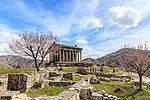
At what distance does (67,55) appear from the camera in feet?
227

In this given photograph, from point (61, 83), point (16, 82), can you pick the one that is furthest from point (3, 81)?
point (61, 83)

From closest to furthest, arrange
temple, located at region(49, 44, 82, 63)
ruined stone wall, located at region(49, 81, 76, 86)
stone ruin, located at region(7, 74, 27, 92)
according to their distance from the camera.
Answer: ruined stone wall, located at region(49, 81, 76, 86) < stone ruin, located at region(7, 74, 27, 92) < temple, located at region(49, 44, 82, 63)

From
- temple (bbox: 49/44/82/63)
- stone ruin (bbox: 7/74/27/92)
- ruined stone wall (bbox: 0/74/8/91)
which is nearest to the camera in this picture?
ruined stone wall (bbox: 0/74/8/91)

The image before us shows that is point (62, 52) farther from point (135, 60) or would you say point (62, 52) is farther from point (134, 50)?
point (135, 60)

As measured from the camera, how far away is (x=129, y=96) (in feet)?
60.7

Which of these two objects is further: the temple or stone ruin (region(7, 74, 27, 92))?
the temple

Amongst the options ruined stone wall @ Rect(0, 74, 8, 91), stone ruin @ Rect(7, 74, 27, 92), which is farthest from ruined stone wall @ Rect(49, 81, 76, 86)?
ruined stone wall @ Rect(0, 74, 8, 91)

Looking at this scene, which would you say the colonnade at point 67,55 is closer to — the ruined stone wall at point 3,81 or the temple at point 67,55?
the temple at point 67,55

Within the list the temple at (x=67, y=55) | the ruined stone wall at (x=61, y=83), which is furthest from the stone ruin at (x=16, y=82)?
the temple at (x=67, y=55)

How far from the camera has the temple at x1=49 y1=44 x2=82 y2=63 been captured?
65.6 meters

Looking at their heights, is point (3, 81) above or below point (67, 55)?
below

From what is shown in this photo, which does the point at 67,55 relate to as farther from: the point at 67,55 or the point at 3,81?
the point at 3,81

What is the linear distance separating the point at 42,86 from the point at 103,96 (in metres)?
6.72

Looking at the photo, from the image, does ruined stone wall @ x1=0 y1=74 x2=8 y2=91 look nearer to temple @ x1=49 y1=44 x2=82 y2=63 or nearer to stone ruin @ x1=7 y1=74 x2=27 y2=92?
stone ruin @ x1=7 y1=74 x2=27 y2=92
